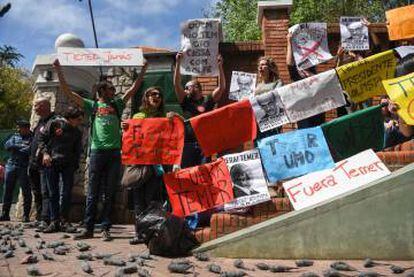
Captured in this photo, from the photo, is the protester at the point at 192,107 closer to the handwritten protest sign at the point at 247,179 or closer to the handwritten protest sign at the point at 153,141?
the handwritten protest sign at the point at 153,141

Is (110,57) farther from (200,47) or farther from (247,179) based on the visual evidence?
(247,179)

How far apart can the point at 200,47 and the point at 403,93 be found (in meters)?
2.80

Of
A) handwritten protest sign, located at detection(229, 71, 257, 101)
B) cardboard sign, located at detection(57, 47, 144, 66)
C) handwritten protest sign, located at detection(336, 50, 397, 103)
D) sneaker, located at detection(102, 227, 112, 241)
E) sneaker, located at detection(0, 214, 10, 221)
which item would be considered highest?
Answer: cardboard sign, located at detection(57, 47, 144, 66)

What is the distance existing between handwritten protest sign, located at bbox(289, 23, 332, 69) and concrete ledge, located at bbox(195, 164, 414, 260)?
7.99ft

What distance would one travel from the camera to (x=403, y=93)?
5.34 m

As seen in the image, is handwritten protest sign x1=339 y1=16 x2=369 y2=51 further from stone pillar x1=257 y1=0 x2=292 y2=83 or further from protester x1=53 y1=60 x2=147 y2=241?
protester x1=53 y1=60 x2=147 y2=241

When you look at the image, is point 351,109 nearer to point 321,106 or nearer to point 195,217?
point 321,106

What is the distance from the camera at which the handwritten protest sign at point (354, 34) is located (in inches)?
279

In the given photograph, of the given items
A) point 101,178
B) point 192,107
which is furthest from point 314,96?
point 101,178

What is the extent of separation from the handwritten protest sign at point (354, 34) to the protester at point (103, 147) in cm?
316

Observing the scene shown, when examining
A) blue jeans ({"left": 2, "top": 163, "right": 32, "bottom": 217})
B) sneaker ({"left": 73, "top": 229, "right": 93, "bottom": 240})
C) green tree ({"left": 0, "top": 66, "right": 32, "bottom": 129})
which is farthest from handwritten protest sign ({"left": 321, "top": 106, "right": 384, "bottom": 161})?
green tree ({"left": 0, "top": 66, "right": 32, "bottom": 129})

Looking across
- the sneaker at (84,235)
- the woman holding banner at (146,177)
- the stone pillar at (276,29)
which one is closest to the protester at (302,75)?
the woman holding banner at (146,177)

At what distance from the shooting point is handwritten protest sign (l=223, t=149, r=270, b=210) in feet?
16.9

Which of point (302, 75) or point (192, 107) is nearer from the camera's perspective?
point (192, 107)
